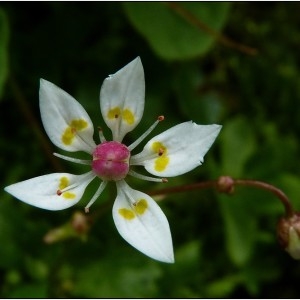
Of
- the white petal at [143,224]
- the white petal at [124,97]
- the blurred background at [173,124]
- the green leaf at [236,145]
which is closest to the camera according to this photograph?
the white petal at [143,224]

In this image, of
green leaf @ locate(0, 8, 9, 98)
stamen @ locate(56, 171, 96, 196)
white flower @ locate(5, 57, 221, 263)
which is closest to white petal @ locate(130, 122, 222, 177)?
white flower @ locate(5, 57, 221, 263)

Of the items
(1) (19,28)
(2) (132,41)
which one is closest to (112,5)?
(2) (132,41)

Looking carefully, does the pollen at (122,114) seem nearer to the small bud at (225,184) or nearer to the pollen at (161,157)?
the pollen at (161,157)

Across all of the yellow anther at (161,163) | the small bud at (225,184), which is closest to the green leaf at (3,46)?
the yellow anther at (161,163)

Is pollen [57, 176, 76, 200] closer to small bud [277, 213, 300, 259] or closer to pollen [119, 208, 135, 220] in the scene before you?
pollen [119, 208, 135, 220]

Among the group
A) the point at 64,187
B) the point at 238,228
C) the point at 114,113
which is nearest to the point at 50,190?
the point at 64,187

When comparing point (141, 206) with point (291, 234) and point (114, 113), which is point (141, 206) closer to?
point (114, 113)

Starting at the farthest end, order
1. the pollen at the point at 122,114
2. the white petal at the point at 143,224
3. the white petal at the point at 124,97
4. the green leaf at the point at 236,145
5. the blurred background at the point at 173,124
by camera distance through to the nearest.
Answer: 1. the green leaf at the point at 236,145
2. the blurred background at the point at 173,124
3. the pollen at the point at 122,114
4. the white petal at the point at 124,97
5. the white petal at the point at 143,224
